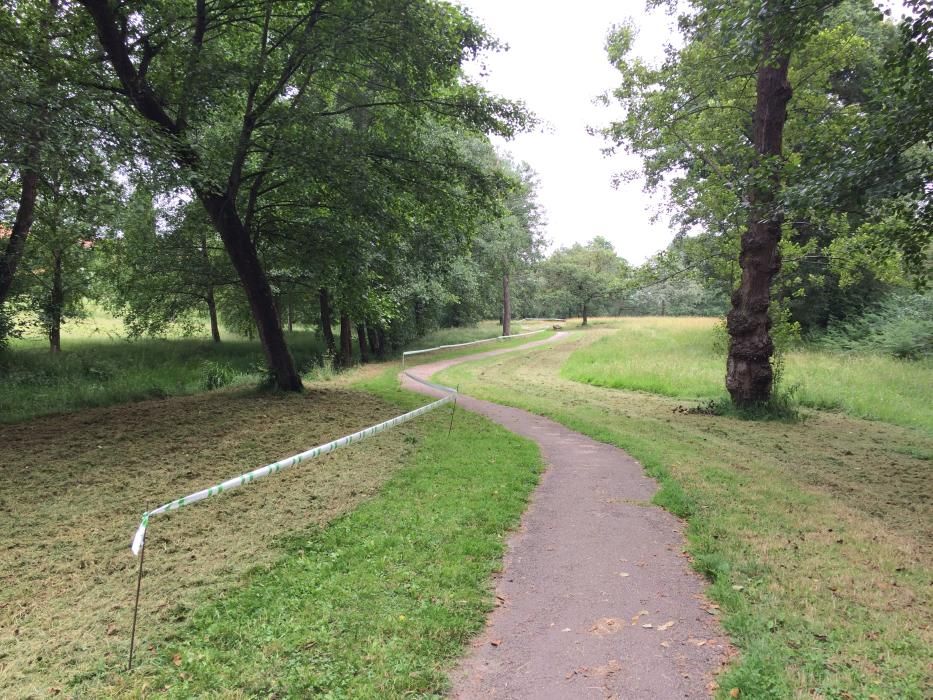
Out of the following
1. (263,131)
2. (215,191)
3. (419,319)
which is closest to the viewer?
(215,191)

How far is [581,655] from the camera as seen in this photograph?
3074 mm

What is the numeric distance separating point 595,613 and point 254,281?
9.50 metres

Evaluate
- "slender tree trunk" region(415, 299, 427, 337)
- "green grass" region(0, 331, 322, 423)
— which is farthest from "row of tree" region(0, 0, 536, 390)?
"slender tree trunk" region(415, 299, 427, 337)

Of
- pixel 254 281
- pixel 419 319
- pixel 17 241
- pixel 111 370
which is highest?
pixel 17 241

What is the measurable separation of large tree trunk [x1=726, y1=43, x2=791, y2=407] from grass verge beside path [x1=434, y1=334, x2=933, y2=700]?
124 centimetres

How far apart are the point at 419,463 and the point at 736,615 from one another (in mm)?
4289

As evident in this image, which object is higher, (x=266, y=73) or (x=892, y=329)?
(x=266, y=73)

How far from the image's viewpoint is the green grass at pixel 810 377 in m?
12.3

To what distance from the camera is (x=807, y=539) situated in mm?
4637

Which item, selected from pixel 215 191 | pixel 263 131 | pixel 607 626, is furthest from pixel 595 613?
pixel 263 131

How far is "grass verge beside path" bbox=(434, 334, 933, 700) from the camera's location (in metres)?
2.90

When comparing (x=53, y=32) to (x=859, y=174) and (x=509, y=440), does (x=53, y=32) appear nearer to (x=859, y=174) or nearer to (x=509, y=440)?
(x=509, y=440)

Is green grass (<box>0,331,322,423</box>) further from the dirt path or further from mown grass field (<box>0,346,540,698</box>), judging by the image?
the dirt path

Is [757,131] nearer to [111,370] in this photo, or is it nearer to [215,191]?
[215,191]
